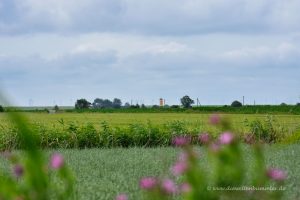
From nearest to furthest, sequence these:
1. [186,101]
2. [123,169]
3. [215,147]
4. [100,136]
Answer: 1. [215,147]
2. [123,169]
3. [100,136]
4. [186,101]

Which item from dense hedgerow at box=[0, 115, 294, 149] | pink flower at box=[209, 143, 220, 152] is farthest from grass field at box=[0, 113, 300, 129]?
pink flower at box=[209, 143, 220, 152]

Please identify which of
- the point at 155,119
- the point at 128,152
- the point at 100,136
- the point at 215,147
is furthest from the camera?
the point at 155,119

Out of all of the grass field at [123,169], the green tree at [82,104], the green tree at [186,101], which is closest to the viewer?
the grass field at [123,169]

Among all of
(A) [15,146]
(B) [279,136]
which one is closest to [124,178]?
(A) [15,146]

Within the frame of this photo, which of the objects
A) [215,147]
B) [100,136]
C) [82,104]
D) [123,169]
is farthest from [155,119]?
[82,104]

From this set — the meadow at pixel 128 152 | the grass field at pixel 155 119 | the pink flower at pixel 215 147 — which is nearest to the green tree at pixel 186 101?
the grass field at pixel 155 119

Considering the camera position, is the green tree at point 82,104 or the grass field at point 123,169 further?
the green tree at point 82,104

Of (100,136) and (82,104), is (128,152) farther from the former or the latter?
(82,104)

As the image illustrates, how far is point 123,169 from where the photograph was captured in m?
7.05

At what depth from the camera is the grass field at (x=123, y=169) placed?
5145 millimetres

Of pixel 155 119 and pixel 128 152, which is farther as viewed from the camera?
pixel 155 119

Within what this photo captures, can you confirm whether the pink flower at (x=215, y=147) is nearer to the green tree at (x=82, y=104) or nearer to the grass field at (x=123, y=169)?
the grass field at (x=123, y=169)

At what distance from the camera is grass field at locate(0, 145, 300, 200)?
5145mm

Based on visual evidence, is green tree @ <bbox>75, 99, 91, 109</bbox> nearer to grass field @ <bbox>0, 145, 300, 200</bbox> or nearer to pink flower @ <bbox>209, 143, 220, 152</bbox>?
grass field @ <bbox>0, 145, 300, 200</bbox>
